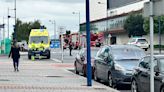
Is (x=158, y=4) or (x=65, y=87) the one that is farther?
(x=65, y=87)

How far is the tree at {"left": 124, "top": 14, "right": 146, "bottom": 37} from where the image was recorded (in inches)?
3506

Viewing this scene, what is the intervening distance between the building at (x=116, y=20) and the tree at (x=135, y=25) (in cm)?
189

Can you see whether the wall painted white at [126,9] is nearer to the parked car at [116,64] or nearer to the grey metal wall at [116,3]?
the grey metal wall at [116,3]

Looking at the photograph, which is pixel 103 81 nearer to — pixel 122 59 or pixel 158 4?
pixel 122 59

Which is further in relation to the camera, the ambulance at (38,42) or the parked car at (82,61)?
the ambulance at (38,42)

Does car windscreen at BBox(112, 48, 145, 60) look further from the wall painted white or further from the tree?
the wall painted white

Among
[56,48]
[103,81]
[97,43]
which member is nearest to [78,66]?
[103,81]

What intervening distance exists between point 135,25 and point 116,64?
233 feet

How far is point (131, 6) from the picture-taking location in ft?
386

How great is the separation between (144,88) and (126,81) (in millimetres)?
3507

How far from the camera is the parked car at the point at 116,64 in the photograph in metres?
18.5

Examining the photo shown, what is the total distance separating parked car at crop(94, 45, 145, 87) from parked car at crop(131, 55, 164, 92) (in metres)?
Result: 2.26

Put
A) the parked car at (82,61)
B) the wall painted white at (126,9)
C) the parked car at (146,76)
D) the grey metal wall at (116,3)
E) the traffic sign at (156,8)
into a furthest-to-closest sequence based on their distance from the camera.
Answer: the grey metal wall at (116,3) → the wall painted white at (126,9) → the parked car at (82,61) → the parked car at (146,76) → the traffic sign at (156,8)

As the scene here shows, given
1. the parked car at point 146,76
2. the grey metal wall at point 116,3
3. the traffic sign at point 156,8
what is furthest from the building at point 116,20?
the traffic sign at point 156,8
